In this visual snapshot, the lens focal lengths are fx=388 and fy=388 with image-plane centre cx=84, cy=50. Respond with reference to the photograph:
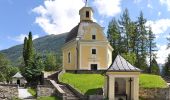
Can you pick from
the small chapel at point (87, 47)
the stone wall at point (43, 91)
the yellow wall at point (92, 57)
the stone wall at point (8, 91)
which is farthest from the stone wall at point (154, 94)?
the yellow wall at point (92, 57)

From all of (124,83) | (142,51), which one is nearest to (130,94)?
(124,83)

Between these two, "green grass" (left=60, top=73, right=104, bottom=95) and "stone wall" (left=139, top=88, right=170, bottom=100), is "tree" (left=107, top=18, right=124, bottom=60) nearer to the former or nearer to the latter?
"green grass" (left=60, top=73, right=104, bottom=95)

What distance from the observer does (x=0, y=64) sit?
101 metres

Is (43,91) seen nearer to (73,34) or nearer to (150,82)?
(150,82)

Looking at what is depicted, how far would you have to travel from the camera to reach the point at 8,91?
1426 inches

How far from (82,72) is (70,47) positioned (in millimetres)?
6968

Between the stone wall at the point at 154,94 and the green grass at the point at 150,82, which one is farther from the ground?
the green grass at the point at 150,82

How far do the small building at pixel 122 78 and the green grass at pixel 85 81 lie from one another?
275 cm

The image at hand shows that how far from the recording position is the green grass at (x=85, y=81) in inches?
1551

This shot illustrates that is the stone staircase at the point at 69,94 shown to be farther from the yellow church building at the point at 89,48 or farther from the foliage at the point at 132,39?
the foliage at the point at 132,39

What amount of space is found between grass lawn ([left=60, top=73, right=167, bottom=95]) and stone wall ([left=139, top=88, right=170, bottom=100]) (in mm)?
1736

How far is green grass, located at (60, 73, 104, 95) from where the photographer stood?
3941 centimetres

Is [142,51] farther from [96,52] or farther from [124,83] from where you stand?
[124,83]

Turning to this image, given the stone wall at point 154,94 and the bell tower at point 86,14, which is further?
the bell tower at point 86,14
